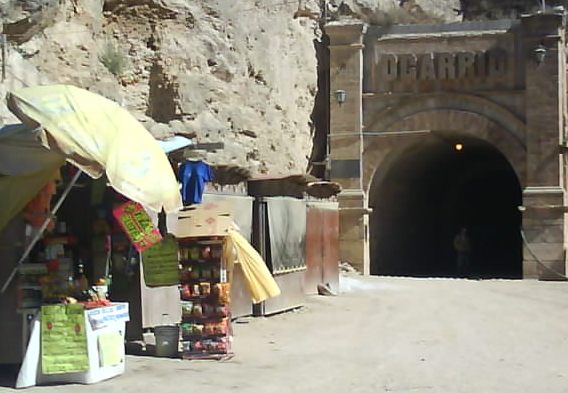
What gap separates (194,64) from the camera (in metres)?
21.0

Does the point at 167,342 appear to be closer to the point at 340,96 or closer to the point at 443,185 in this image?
the point at 340,96

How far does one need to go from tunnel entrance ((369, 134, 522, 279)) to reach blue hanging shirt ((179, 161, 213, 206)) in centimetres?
1510

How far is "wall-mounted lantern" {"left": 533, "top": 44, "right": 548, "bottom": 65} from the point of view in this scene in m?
25.0

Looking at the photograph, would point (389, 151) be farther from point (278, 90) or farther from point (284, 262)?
point (284, 262)

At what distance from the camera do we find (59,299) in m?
9.38

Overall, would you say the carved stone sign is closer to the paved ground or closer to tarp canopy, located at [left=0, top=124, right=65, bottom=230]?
the paved ground

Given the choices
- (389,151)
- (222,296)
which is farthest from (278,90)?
(222,296)

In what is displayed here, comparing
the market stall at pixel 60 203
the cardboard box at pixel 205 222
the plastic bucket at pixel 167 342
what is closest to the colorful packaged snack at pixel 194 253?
the cardboard box at pixel 205 222

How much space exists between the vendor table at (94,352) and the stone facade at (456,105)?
661 inches

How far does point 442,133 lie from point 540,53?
350 centimetres

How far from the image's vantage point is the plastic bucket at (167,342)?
11078mm

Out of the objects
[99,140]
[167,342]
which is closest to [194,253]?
[167,342]

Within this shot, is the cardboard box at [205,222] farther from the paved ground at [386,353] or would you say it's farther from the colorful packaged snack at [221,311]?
the paved ground at [386,353]

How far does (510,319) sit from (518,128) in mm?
11173
